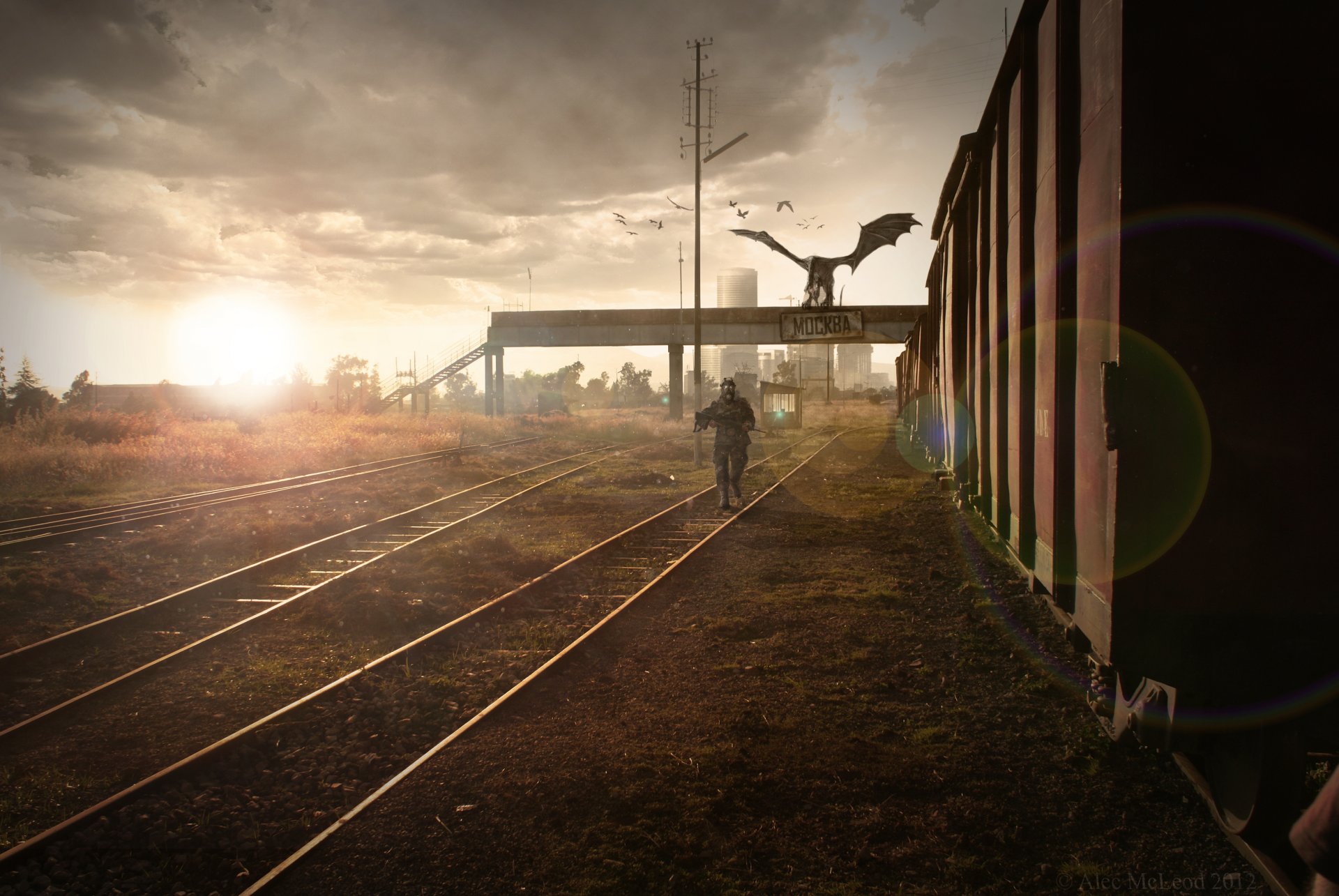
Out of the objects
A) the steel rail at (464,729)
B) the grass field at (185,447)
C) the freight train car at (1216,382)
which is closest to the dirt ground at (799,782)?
the steel rail at (464,729)

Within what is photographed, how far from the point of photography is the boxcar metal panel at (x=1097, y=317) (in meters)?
2.61

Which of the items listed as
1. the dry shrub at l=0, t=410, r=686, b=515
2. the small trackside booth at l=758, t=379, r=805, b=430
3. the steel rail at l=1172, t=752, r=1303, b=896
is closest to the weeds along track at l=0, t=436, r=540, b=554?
the dry shrub at l=0, t=410, r=686, b=515

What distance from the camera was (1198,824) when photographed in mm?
3412

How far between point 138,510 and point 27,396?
1555 inches

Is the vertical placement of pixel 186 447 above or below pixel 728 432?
below

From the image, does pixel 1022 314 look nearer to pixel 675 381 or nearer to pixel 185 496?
pixel 185 496

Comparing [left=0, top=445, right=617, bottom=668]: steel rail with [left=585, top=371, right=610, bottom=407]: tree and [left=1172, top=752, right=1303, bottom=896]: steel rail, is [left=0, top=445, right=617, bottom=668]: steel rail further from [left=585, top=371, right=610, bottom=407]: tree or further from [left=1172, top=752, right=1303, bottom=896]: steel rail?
[left=585, top=371, right=610, bottom=407]: tree

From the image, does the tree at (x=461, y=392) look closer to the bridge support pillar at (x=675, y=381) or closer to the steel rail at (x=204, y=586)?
the bridge support pillar at (x=675, y=381)

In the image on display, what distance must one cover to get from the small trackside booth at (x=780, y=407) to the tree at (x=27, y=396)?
97.2 feet

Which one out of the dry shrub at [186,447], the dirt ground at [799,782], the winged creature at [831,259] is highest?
the winged creature at [831,259]

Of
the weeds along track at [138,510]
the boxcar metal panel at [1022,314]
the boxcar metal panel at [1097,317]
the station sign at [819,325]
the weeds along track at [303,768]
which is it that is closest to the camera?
the boxcar metal panel at [1097,317]

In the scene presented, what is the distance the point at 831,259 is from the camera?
17500mm

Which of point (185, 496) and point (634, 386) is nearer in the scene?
point (185, 496)

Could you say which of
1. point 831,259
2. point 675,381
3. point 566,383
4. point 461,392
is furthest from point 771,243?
point 461,392
